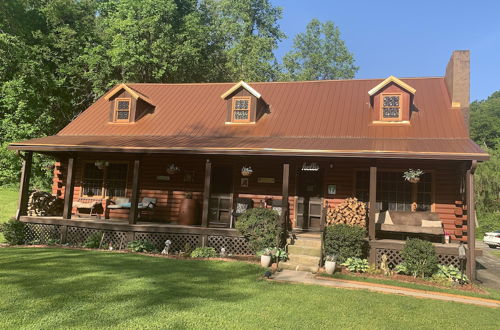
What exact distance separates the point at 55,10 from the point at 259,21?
19.0m

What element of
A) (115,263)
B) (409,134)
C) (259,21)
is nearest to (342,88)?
(409,134)

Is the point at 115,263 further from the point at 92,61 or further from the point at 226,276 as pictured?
the point at 92,61

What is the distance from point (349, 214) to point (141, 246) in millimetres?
6387

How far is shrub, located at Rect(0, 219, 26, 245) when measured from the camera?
38.5 feet

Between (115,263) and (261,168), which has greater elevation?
(261,168)

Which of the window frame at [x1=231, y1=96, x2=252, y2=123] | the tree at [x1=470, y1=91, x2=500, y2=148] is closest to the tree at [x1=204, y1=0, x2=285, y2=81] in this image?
the window frame at [x1=231, y1=96, x2=252, y2=123]

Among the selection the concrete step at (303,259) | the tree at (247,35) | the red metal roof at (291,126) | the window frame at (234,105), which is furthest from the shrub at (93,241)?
the tree at (247,35)

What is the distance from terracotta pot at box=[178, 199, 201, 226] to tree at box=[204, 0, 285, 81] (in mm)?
19243

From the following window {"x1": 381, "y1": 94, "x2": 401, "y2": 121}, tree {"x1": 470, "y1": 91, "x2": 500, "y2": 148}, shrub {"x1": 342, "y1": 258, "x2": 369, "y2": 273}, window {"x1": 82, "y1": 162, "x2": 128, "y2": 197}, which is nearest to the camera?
shrub {"x1": 342, "y1": 258, "x2": 369, "y2": 273}

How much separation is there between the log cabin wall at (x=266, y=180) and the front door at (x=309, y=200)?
20 centimetres

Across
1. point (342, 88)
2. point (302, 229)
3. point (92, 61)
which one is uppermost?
point (92, 61)

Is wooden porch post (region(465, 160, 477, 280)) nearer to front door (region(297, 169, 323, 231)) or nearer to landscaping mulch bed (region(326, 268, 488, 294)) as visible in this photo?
landscaping mulch bed (region(326, 268, 488, 294))

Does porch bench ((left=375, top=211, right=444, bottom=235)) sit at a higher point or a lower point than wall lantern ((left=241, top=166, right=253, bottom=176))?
lower

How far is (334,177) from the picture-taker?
1277 cm
